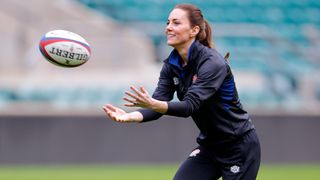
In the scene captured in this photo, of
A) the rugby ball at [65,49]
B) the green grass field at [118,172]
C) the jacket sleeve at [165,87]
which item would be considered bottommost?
the green grass field at [118,172]

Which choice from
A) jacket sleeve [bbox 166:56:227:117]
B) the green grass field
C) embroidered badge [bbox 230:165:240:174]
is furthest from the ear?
the green grass field

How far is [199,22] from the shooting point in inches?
234

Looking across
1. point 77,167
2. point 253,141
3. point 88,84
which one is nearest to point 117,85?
point 88,84

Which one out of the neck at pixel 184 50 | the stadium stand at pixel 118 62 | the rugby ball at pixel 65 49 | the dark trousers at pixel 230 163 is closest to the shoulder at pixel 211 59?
the neck at pixel 184 50

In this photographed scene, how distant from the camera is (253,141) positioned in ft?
19.7

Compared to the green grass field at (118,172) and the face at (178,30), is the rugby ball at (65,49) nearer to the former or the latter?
the face at (178,30)

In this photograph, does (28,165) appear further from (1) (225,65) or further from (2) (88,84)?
(1) (225,65)

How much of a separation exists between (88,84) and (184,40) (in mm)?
8003

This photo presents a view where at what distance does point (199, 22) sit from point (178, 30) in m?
0.24

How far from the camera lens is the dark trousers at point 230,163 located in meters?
5.95

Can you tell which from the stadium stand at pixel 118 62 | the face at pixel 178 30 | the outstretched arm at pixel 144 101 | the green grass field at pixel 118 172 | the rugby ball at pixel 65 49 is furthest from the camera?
the stadium stand at pixel 118 62

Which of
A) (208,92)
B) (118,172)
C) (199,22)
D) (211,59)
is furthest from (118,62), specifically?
(208,92)

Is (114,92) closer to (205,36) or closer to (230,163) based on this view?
(205,36)

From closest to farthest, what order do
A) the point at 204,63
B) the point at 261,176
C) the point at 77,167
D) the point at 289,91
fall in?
the point at 204,63, the point at 261,176, the point at 77,167, the point at 289,91
